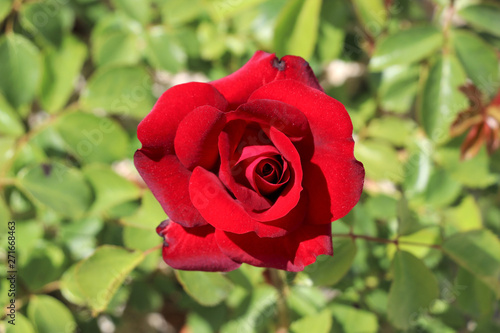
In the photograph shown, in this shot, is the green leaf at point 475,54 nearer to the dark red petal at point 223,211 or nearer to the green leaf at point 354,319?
the green leaf at point 354,319

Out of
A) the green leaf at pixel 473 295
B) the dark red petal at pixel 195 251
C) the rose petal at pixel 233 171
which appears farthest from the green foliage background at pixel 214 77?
the rose petal at pixel 233 171

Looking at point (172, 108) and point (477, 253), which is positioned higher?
point (172, 108)

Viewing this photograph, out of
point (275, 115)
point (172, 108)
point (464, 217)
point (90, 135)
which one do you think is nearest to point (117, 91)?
point (90, 135)

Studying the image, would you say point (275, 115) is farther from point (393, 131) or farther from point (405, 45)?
point (393, 131)

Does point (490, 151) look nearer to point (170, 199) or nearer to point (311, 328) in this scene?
point (311, 328)

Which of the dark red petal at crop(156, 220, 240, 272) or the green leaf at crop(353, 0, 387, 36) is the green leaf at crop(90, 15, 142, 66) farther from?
the dark red petal at crop(156, 220, 240, 272)

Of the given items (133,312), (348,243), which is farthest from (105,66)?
(133,312)
